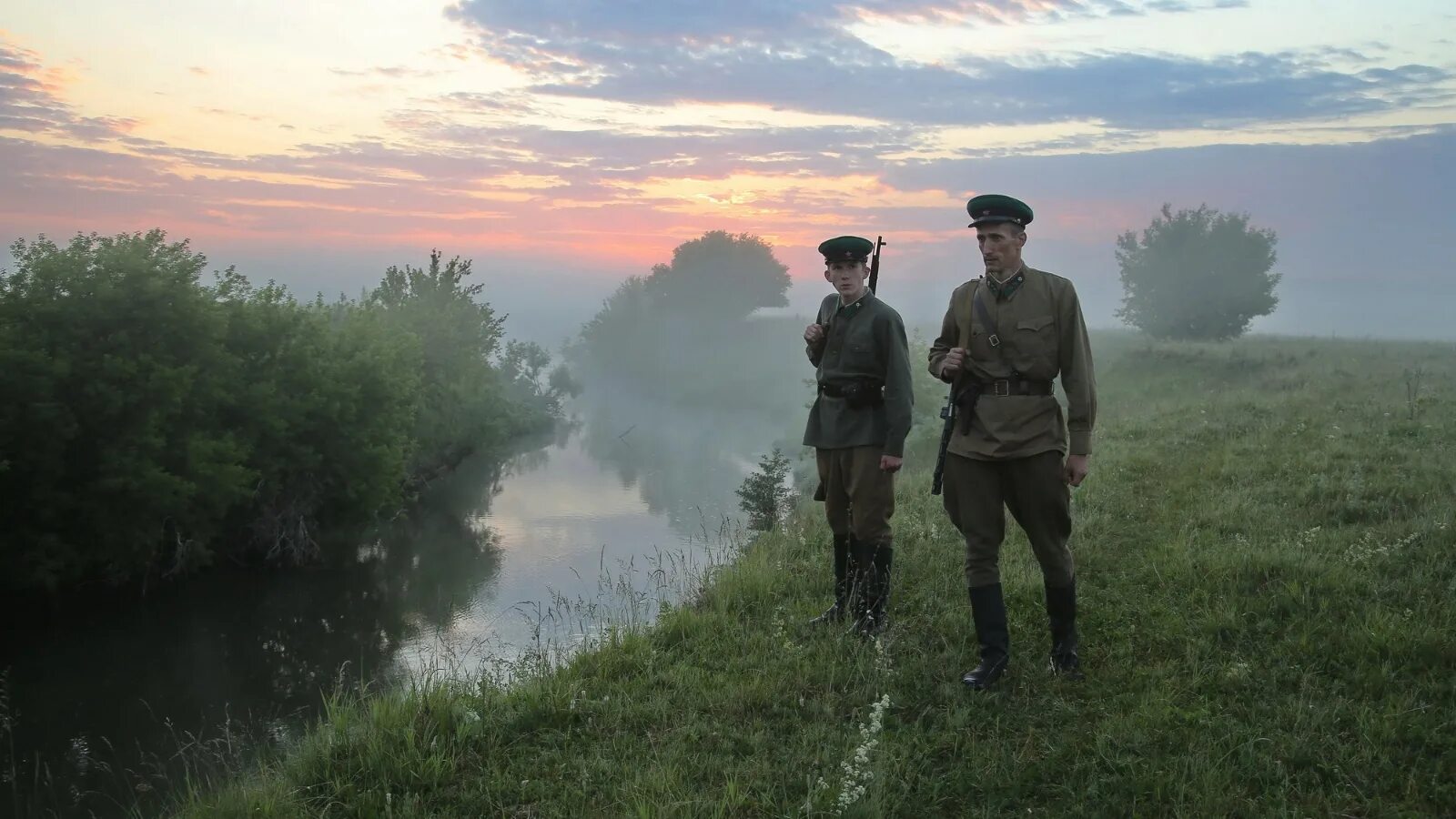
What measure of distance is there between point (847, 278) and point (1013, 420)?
1.64m

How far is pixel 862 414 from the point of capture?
6.06 meters

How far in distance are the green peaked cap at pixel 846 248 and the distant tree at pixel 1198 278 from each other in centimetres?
4998

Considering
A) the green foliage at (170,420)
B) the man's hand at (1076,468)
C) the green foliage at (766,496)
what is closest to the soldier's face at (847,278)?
the man's hand at (1076,468)

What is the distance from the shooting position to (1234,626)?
5516mm

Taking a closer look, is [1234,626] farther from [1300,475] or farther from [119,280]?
[119,280]

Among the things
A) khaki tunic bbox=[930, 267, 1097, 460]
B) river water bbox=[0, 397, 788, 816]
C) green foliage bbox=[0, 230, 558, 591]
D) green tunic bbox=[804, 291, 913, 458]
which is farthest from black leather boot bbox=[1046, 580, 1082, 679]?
green foliage bbox=[0, 230, 558, 591]

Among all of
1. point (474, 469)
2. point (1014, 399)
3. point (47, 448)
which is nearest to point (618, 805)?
point (1014, 399)

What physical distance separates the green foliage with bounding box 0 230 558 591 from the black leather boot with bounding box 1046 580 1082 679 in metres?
16.6

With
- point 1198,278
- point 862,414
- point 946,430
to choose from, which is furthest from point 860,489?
point 1198,278

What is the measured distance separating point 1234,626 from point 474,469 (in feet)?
111

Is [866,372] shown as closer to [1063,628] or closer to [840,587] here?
[840,587]

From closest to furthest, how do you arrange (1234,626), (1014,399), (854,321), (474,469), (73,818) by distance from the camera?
1. (1014,399)
2. (1234,626)
3. (854,321)
4. (73,818)
5. (474,469)

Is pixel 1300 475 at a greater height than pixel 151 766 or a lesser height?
greater

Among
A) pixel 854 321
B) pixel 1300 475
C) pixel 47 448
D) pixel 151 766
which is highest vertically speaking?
pixel 854 321
